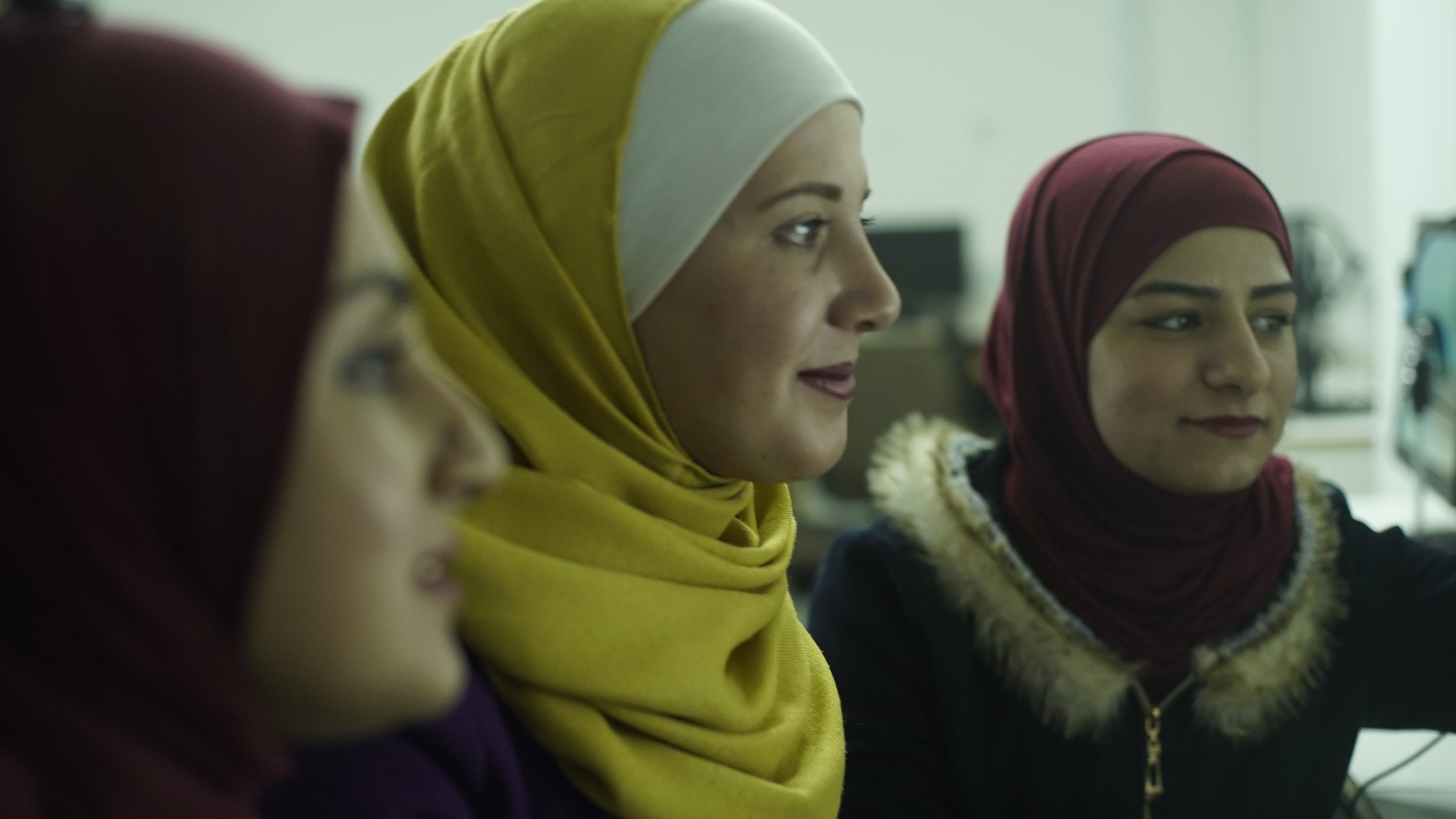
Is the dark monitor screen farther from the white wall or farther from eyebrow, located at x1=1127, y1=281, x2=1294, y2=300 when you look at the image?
eyebrow, located at x1=1127, y1=281, x2=1294, y2=300

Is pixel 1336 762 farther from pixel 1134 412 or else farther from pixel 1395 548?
pixel 1134 412

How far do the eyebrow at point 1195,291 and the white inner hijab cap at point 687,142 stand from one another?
483 millimetres

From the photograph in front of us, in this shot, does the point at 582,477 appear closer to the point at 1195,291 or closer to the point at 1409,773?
the point at 1195,291

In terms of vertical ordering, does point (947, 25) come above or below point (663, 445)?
below

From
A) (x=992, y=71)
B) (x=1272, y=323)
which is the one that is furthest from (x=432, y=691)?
(x=992, y=71)

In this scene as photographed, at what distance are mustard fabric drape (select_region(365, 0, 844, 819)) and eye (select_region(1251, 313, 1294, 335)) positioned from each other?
0.64 metres

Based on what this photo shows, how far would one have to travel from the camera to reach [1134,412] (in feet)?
4.22

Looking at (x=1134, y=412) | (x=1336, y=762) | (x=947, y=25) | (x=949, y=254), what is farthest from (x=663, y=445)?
(x=947, y=25)

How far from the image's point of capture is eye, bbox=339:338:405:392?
1.93 ft

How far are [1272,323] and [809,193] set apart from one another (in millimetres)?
602

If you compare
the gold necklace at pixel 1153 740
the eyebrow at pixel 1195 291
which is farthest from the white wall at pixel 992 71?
the gold necklace at pixel 1153 740

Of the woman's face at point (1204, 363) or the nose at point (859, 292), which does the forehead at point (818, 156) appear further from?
the woman's face at point (1204, 363)

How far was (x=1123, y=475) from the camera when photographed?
1.31 meters

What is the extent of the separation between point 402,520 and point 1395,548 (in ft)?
4.14
